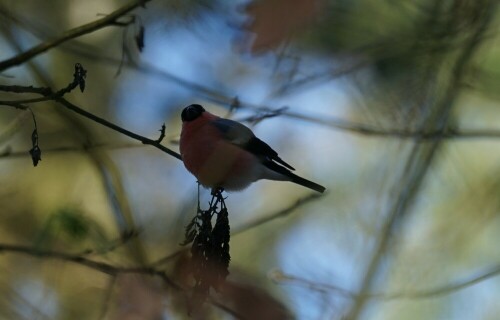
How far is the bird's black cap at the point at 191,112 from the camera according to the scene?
2531 millimetres

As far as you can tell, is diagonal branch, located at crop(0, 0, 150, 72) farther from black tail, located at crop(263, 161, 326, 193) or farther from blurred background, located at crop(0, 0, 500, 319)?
black tail, located at crop(263, 161, 326, 193)

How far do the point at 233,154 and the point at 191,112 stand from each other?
1.48 feet

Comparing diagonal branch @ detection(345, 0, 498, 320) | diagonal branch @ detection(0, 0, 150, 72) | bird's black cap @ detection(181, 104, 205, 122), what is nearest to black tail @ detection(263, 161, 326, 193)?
diagonal branch @ detection(345, 0, 498, 320)

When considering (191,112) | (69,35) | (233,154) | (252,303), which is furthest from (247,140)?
(252,303)

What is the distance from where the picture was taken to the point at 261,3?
1.14 metres

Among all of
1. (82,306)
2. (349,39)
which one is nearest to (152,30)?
(349,39)

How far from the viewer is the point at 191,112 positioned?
256cm

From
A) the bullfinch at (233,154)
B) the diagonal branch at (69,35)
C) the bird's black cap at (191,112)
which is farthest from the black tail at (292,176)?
the diagonal branch at (69,35)

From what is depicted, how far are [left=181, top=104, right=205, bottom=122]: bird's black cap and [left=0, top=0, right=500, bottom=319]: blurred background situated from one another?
10 cm

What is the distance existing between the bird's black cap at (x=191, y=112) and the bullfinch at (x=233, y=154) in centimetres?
15

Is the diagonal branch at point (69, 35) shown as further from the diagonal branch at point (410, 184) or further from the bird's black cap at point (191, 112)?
the bird's black cap at point (191, 112)

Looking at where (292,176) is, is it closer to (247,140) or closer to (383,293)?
(247,140)

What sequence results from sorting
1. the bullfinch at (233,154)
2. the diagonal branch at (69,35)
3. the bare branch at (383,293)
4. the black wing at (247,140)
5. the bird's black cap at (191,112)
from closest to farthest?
the diagonal branch at (69,35) → the bare branch at (383,293) → the bullfinch at (233,154) → the black wing at (247,140) → the bird's black cap at (191,112)

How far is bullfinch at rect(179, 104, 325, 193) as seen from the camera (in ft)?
6.95
